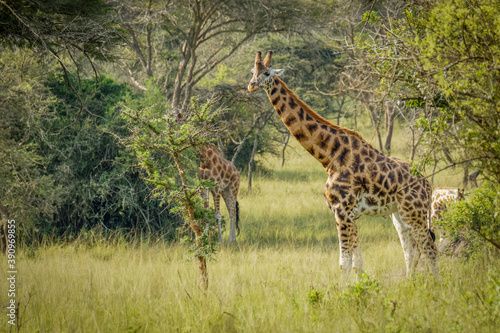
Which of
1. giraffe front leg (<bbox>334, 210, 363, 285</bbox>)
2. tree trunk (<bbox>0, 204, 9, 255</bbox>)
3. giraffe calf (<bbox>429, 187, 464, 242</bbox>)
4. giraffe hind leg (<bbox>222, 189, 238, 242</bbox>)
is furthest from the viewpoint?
giraffe hind leg (<bbox>222, 189, 238, 242</bbox>)

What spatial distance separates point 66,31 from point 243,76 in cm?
1381

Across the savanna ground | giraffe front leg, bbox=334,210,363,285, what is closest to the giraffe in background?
the savanna ground

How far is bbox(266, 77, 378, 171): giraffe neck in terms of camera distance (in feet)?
18.0

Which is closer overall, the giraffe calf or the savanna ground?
the savanna ground

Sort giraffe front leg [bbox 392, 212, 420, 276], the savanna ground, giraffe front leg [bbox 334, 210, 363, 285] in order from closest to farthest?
1. the savanna ground
2. giraffe front leg [bbox 334, 210, 363, 285]
3. giraffe front leg [bbox 392, 212, 420, 276]

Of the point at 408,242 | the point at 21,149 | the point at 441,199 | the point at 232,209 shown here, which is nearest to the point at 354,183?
the point at 408,242

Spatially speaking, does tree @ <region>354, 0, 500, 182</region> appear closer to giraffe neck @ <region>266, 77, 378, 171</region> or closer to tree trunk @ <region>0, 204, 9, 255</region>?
giraffe neck @ <region>266, 77, 378, 171</region>

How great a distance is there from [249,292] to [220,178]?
4354 mm

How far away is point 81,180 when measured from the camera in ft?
27.8

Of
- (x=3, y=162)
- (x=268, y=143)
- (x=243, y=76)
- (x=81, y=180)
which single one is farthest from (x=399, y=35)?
(x=243, y=76)

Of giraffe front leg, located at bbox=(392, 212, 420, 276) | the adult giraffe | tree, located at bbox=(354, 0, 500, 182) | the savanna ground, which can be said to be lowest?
the savanna ground

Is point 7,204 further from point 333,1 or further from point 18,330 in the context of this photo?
point 333,1

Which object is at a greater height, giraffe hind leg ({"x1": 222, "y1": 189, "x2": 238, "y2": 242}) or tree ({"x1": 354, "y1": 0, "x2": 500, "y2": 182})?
tree ({"x1": 354, "y1": 0, "x2": 500, "y2": 182})

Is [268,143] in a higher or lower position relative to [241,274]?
higher
